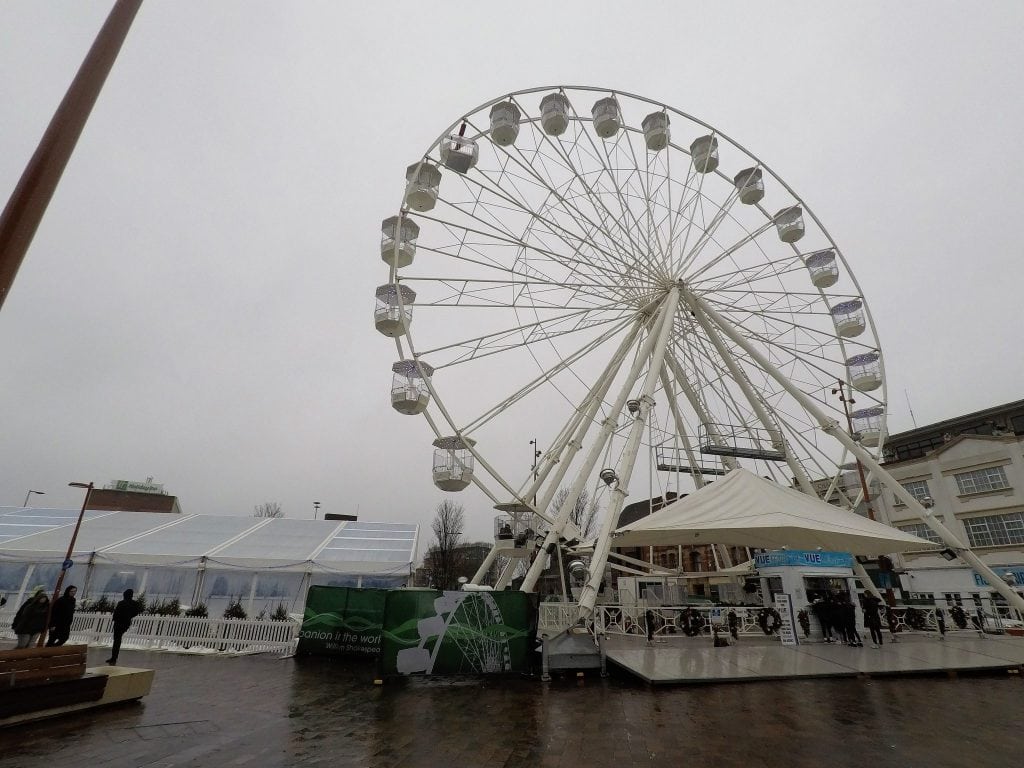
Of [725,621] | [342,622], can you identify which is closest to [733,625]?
[725,621]

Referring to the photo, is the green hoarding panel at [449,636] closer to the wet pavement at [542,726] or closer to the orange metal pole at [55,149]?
the wet pavement at [542,726]

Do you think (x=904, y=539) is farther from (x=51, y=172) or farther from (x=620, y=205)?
(x=51, y=172)

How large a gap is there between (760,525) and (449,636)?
803cm

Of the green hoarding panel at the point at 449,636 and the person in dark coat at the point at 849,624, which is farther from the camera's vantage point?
the person in dark coat at the point at 849,624

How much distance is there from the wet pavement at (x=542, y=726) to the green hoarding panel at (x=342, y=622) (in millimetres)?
4002

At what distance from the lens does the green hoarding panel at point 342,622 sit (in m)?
14.4

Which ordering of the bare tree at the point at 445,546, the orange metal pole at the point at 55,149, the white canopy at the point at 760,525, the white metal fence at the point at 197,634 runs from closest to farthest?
the orange metal pole at the point at 55,149 → the white canopy at the point at 760,525 → the white metal fence at the point at 197,634 → the bare tree at the point at 445,546

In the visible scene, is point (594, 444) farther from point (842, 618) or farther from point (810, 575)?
point (842, 618)

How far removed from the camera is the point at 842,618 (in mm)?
13930

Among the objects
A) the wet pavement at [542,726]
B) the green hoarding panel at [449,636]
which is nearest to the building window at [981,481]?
the wet pavement at [542,726]

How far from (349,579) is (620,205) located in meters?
17.0

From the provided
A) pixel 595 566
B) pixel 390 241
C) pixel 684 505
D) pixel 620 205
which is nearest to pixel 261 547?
pixel 390 241

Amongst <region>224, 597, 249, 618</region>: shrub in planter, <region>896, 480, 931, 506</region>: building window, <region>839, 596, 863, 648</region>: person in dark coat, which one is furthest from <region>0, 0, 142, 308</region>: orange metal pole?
<region>896, 480, 931, 506</region>: building window

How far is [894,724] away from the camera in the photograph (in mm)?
6973
